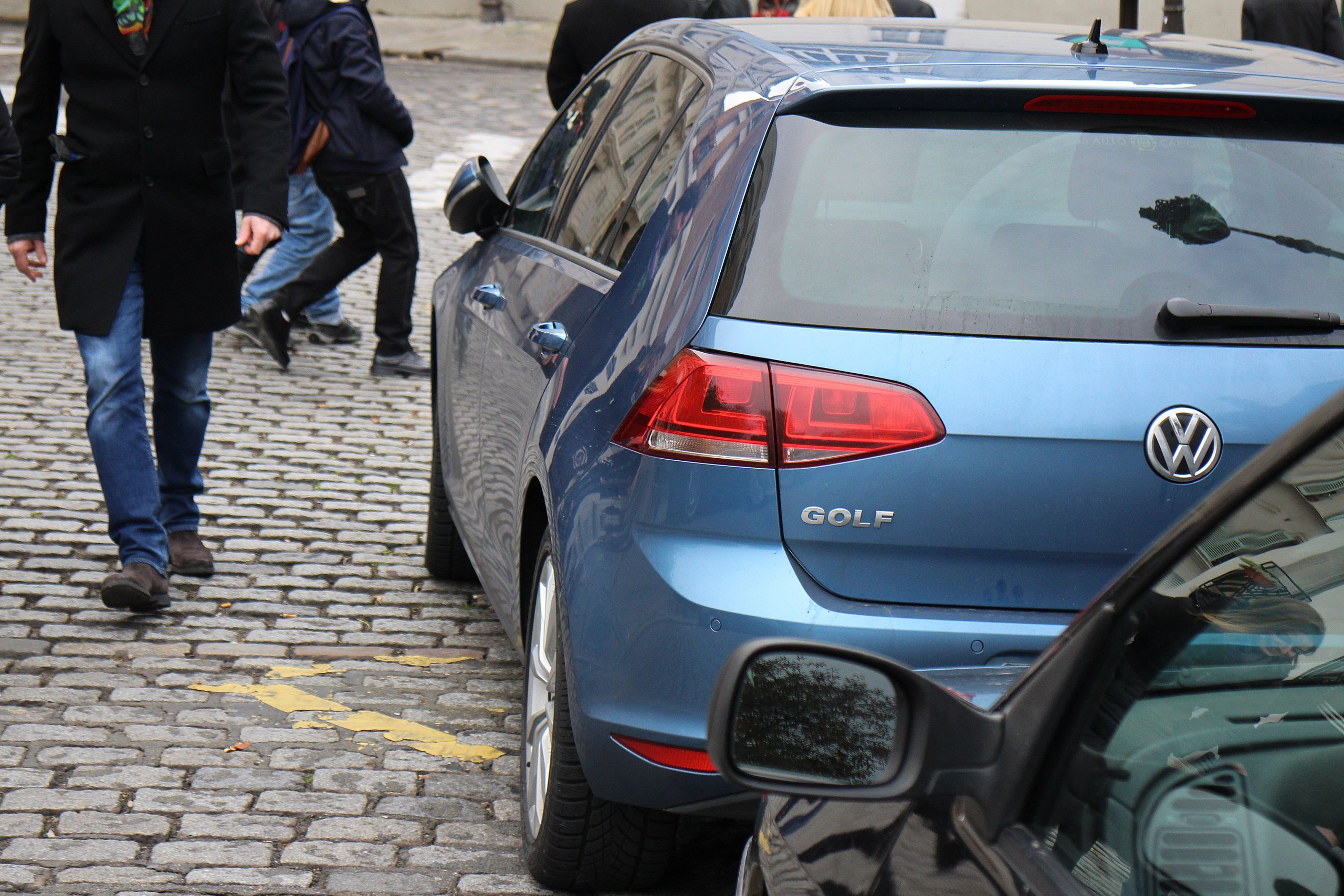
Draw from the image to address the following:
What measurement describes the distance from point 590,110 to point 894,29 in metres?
0.93

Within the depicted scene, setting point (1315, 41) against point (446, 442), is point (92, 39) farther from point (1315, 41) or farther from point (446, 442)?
point (1315, 41)

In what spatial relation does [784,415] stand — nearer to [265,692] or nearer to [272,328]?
[265,692]

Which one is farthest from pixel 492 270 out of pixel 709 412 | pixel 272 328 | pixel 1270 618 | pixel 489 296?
pixel 272 328

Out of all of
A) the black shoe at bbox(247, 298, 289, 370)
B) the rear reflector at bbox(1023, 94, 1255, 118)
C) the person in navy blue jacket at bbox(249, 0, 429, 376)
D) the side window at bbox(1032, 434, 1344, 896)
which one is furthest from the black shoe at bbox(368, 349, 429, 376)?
the side window at bbox(1032, 434, 1344, 896)

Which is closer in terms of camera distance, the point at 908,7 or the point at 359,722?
the point at 359,722

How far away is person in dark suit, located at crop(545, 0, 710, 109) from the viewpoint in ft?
25.5

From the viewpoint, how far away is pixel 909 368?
8.48 ft

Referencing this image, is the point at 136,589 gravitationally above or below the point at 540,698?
below

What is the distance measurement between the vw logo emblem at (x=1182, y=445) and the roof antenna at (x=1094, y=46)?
0.92 meters

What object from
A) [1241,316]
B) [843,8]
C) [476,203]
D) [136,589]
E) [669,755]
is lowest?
[136,589]

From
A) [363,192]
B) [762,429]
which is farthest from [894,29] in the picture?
[363,192]

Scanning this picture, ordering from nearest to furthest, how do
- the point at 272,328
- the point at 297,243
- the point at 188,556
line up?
1. the point at 188,556
2. the point at 272,328
3. the point at 297,243

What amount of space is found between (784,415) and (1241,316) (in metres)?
0.77

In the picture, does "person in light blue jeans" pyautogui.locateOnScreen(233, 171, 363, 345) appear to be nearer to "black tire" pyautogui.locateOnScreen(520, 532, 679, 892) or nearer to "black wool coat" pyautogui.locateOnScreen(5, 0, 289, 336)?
"black wool coat" pyautogui.locateOnScreen(5, 0, 289, 336)
